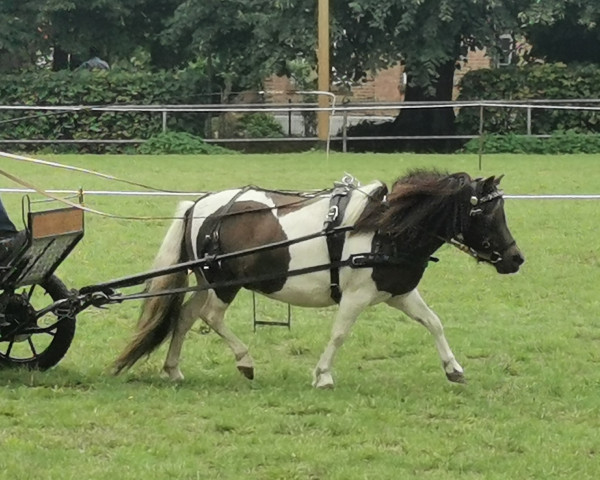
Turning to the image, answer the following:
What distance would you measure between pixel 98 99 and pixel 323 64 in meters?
6.01

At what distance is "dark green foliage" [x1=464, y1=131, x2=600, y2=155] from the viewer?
2541 centimetres

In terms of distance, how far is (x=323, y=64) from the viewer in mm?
26125

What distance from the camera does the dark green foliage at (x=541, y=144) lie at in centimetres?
2541

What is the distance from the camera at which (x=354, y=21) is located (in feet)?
92.0

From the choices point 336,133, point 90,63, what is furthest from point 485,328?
point 90,63

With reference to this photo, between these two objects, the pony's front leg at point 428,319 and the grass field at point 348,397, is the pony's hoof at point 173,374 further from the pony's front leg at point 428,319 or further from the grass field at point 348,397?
the pony's front leg at point 428,319

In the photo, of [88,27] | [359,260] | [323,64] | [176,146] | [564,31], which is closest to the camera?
[359,260]

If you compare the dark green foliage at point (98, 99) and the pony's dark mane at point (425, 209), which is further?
the dark green foliage at point (98, 99)

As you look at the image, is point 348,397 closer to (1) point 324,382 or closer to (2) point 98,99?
(1) point 324,382

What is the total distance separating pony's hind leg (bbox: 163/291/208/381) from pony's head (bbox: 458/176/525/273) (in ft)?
5.71

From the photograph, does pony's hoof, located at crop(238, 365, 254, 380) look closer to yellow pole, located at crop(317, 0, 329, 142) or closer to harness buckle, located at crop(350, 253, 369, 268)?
harness buckle, located at crop(350, 253, 369, 268)

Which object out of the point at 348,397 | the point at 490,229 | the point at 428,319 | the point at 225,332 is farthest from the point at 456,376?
the point at 225,332

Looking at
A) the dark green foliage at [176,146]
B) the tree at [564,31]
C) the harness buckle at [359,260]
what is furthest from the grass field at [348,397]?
the tree at [564,31]

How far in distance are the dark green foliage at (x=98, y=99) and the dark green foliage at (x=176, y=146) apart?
0.96 m
